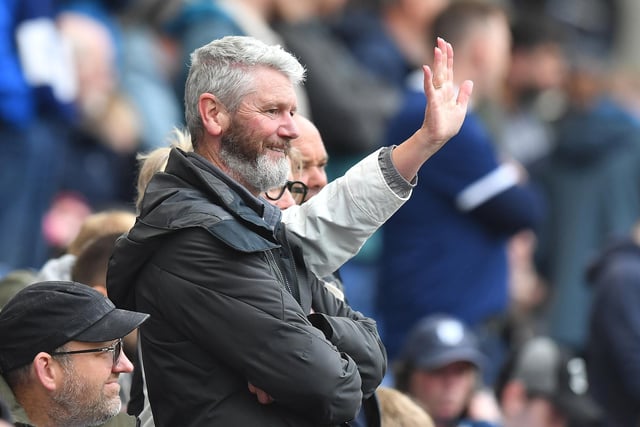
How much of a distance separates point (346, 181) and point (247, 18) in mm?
4859

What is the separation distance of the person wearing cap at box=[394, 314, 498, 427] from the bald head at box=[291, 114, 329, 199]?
6.93 ft

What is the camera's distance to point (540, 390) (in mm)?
7566

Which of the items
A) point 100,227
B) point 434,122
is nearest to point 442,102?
point 434,122

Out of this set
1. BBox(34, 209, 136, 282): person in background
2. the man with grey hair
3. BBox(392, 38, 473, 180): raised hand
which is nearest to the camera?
the man with grey hair

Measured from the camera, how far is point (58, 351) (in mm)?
4141

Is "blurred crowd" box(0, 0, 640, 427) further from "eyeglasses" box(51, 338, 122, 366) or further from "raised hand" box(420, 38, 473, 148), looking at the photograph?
"eyeglasses" box(51, 338, 122, 366)

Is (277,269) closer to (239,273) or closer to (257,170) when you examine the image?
(239,273)

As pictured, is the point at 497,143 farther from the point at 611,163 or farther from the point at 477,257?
the point at 611,163

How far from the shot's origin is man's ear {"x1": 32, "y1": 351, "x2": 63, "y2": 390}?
4.12 metres

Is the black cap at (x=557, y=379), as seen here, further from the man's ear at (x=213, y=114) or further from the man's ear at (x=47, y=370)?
the man's ear at (x=47, y=370)

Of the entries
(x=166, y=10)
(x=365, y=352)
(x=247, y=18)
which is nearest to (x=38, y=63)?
(x=247, y=18)

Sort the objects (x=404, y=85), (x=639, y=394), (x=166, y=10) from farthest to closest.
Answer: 1. (x=404, y=85)
2. (x=166, y=10)
3. (x=639, y=394)

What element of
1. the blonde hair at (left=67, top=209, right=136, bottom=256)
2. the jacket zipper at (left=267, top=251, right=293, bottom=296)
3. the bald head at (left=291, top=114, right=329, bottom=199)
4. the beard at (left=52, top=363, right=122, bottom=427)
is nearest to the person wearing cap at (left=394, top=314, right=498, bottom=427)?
the blonde hair at (left=67, top=209, right=136, bottom=256)

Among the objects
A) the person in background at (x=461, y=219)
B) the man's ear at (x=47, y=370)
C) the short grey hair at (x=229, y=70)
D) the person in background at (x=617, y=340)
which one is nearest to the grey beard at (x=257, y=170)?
the short grey hair at (x=229, y=70)
